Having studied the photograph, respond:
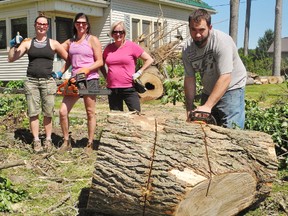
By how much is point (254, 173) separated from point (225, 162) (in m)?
0.30

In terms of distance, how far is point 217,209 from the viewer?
3.23 m

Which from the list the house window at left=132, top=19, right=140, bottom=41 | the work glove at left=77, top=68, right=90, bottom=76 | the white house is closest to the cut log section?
the white house

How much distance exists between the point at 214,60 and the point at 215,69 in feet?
0.36

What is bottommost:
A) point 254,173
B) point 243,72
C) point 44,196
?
point 44,196

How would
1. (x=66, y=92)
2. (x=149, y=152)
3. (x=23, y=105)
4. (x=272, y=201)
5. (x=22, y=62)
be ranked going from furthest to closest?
(x=22, y=62)
(x=23, y=105)
(x=66, y=92)
(x=272, y=201)
(x=149, y=152)

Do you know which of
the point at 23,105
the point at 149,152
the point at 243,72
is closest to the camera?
the point at 149,152

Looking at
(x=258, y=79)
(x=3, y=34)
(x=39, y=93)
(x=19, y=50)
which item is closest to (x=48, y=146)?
(x=39, y=93)

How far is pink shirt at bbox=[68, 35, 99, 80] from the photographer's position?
5191 mm

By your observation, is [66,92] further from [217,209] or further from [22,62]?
[22,62]

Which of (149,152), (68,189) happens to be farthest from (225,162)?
(68,189)

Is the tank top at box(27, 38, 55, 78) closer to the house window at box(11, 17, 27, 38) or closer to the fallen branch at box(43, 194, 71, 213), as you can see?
the fallen branch at box(43, 194, 71, 213)

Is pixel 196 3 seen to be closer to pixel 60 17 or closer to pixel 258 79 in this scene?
pixel 258 79

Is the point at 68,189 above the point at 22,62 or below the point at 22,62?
below

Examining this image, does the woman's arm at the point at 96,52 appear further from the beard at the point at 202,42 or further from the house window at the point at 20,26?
the house window at the point at 20,26
